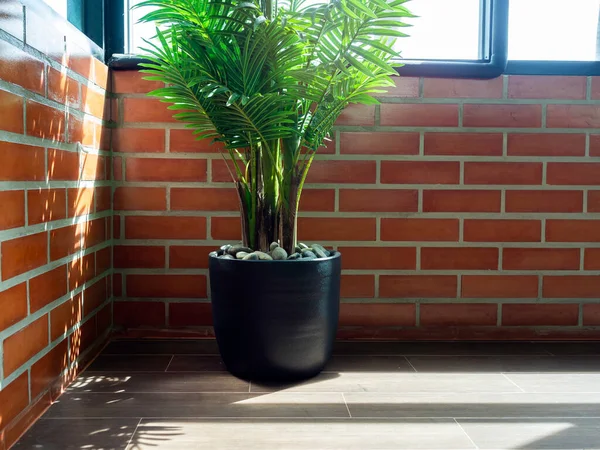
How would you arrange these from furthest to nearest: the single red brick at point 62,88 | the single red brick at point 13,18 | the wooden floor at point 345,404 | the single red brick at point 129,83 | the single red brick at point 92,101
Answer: the single red brick at point 129,83, the single red brick at point 92,101, the single red brick at point 62,88, the wooden floor at point 345,404, the single red brick at point 13,18

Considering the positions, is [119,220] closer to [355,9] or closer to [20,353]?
[20,353]

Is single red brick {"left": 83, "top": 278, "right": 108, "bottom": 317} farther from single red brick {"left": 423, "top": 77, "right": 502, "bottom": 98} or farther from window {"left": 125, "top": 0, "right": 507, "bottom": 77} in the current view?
single red brick {"left": 423, "top": 77, "right": 502, "bottom": 98}

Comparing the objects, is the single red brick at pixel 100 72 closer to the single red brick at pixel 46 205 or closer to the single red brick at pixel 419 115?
the single red brick at pixel 46 205

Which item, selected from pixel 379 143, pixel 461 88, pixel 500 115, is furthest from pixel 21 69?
pixel 500 115

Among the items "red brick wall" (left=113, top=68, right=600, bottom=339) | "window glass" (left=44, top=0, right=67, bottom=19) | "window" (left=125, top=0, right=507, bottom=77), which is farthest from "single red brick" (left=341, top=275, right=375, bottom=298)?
"window glass" (left=44, top=0, right=67, bottom=19)

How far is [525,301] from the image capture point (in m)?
1.88

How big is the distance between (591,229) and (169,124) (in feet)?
4.61

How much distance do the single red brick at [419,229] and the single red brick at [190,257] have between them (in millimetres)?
569

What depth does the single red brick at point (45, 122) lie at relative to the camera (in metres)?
1.16

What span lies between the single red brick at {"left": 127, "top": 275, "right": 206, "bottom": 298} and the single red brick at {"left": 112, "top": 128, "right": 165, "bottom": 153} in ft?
1.33

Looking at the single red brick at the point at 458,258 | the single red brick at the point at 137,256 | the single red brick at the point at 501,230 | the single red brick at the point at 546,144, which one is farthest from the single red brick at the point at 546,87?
the single red brick at the point at 137,256

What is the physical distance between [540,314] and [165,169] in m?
1.31

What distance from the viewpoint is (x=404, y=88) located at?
5.97 ft

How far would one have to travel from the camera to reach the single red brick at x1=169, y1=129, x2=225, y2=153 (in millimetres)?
1798
